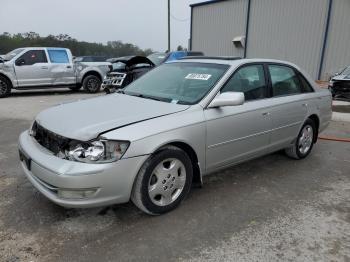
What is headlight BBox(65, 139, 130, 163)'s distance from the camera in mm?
2773

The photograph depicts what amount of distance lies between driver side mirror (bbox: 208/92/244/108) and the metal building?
15.4 m

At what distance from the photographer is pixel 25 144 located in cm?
333

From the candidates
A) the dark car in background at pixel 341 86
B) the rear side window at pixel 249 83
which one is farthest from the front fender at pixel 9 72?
the dark car in background at pixel 341 86

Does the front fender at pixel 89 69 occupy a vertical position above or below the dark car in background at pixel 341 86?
above

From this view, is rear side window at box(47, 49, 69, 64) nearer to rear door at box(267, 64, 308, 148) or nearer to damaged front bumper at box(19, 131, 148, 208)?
rear door at box(267, 64, 308, 148)

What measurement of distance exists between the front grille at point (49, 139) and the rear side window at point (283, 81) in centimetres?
280

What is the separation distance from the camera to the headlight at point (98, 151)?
9.10 feet

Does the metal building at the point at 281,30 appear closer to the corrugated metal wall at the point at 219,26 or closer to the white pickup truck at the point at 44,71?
the corrugated metal wall at the point at 219,26

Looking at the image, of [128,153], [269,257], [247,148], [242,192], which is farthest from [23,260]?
[247,148]

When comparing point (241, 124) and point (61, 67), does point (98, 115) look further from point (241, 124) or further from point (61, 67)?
point (61, 67)

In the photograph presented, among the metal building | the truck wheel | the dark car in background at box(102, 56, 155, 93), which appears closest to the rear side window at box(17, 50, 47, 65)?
the truck wheel

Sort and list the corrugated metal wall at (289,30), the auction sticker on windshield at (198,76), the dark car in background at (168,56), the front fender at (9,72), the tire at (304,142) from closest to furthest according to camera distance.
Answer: the auction sticker on windshield at (198,76) < the tire at (304,142) < the front fender at (9,72) < the dark car in background at (168,56) < the corrugated metal wall at (289,30)

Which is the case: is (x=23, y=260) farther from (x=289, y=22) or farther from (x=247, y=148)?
(x=289, y=22)

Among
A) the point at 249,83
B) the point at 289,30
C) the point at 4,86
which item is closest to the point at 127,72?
the point at 4,86
